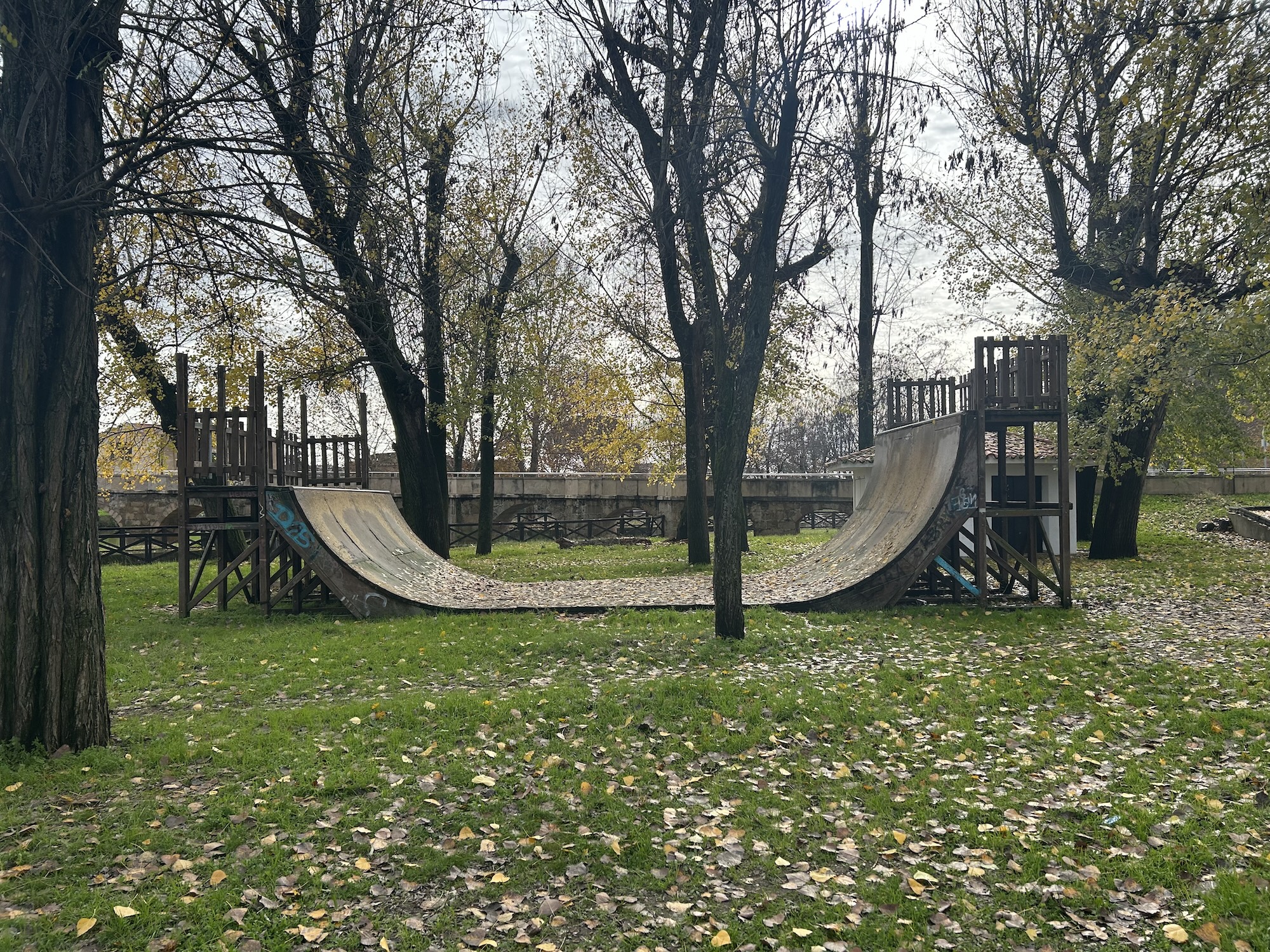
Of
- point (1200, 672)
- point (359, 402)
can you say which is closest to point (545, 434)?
point (359, 402)

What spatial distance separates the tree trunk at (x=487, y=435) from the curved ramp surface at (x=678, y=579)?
529 cm

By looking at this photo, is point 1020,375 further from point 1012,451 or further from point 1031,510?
point 1012,451

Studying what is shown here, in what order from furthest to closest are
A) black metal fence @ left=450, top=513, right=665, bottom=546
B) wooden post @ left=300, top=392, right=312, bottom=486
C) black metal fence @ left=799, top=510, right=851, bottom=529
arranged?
black metal fence @ left=799, top=510, right=851, bottom=529 < black metal fence @ left=450, top=513, right=665, bottom=546 < wooden post @ left=300, top=392, right=312, bottom=486

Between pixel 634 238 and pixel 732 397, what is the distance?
339cm

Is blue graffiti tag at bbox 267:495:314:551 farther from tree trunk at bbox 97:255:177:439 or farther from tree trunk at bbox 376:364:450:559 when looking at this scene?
tree trunk at bbox 376:364:450:559

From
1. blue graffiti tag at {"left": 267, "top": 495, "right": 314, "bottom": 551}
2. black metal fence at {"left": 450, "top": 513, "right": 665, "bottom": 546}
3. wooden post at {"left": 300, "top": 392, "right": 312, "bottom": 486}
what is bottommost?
black metal fence at {"left": 450, "top": 513, "right": 665, "bottom": 546}

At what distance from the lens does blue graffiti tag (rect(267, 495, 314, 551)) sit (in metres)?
12.4

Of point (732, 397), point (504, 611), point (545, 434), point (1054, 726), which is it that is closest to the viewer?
point (1054, 726)

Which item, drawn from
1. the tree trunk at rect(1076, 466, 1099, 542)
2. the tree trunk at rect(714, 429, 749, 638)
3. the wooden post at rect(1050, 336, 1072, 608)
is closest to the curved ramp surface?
the wooden post at rect(1050, 336, 1072, 608)

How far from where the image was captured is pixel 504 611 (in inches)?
482

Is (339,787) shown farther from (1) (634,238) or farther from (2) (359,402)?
(2) (359,402)

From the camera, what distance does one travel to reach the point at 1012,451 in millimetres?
21875

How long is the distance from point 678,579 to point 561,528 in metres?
14.9

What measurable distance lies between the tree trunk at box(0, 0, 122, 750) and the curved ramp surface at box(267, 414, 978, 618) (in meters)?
6.24
